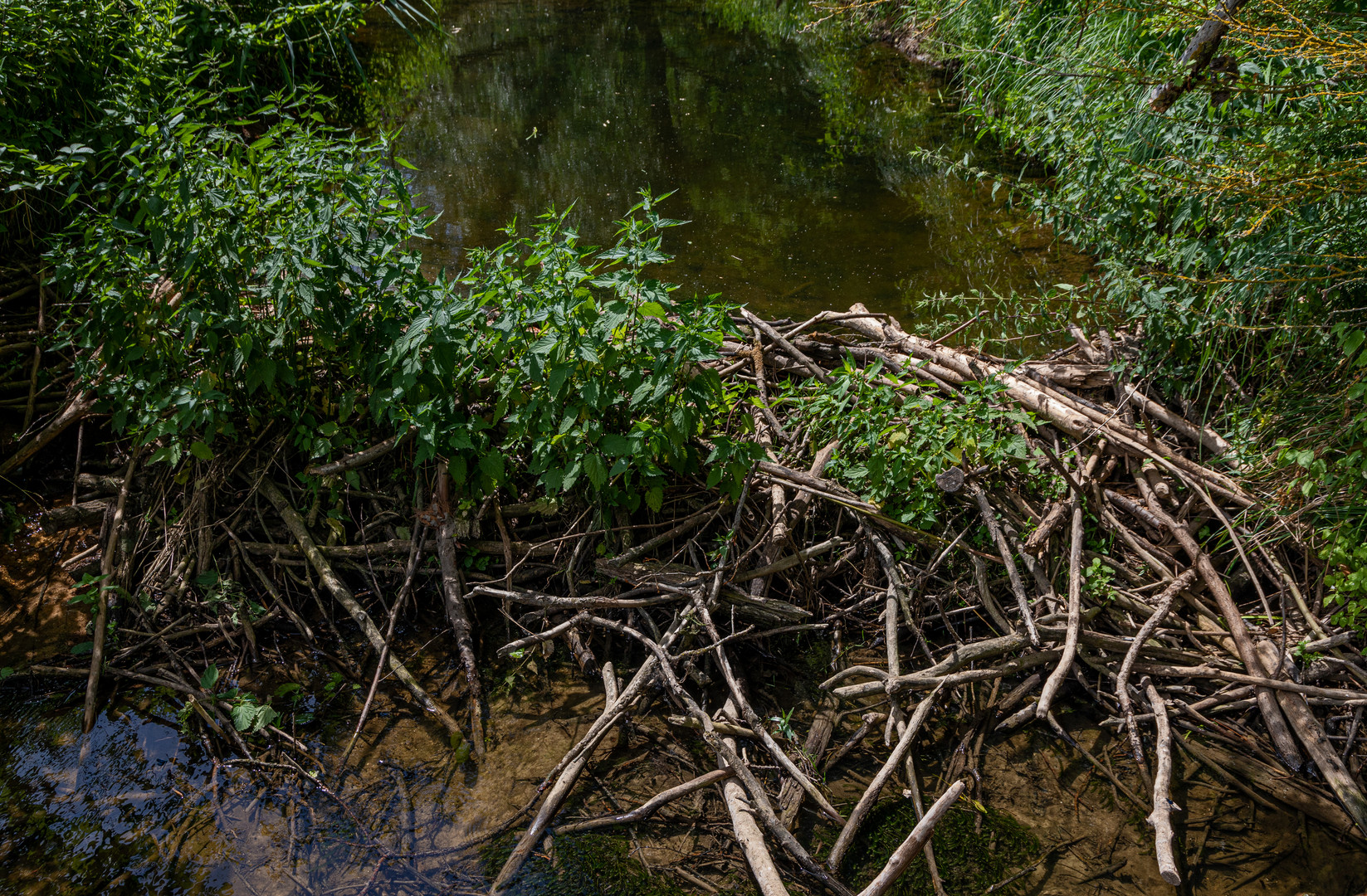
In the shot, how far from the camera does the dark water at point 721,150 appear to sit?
6277mm

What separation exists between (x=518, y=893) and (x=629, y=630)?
91 centimetres

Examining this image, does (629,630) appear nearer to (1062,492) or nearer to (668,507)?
(668,507)

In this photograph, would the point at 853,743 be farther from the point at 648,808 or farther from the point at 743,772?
the point at 648,808

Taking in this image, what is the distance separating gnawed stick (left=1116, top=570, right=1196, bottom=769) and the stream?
1.29 feet

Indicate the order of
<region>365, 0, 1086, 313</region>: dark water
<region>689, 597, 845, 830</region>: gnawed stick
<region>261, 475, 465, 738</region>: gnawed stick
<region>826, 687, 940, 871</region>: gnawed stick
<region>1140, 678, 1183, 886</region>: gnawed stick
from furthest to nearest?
<region>365, 0, 1086, 313</region>: dark water
<region>261, 475, 465, 738</region>: gnawed stick
<region>689, 597, 845, 830</region>: gnawed stick
<region>826, 687, 940, 871</region>: gnawed stick
<region>1140, 678, 1183, 886</region>: gnawed stick

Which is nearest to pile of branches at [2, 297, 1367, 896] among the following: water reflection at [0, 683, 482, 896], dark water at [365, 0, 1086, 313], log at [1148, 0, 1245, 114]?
water reflection at [0, 683, 482, 896]

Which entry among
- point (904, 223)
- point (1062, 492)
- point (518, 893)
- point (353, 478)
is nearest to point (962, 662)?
point (1062, 492)

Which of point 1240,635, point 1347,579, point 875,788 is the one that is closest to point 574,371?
point 875,788

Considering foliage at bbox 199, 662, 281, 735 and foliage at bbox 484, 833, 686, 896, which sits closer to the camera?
foliage at bbox 484, 833, 686, 896

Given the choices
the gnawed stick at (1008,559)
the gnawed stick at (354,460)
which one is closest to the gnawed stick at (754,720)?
the gnawed stick at (1008,559)

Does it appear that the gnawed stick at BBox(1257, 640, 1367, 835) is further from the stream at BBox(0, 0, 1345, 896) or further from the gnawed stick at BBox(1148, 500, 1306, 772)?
the stream at BBox(0, 0, 1345, 896)

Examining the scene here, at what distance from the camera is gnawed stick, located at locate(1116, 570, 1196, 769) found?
9.37ft

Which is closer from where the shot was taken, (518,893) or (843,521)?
(518,893)

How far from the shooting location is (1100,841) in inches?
109
